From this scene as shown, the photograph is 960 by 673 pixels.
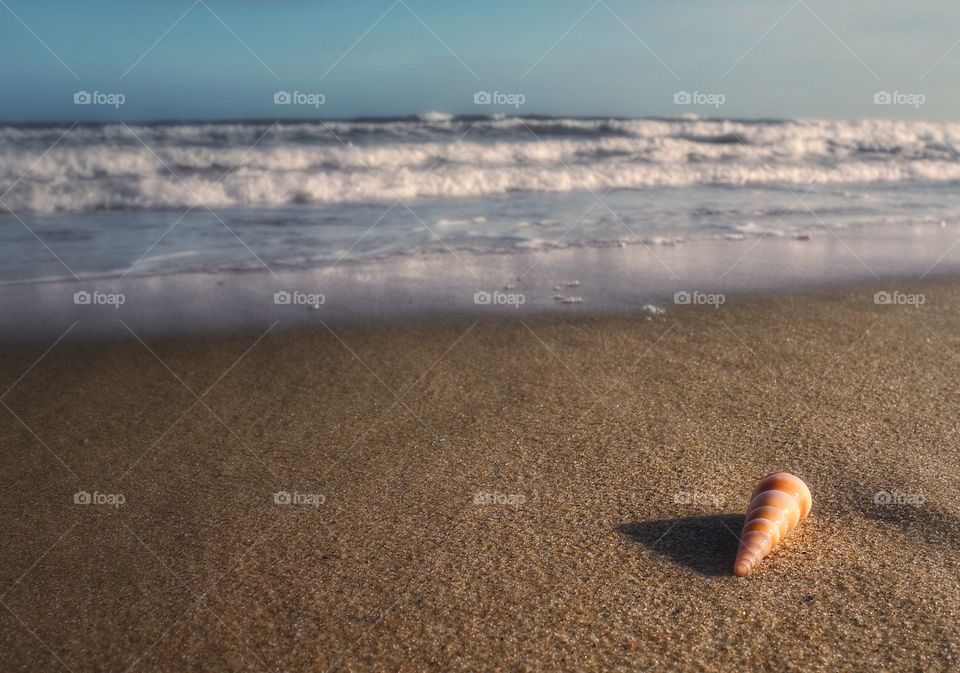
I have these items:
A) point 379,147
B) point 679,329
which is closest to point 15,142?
point 379,147

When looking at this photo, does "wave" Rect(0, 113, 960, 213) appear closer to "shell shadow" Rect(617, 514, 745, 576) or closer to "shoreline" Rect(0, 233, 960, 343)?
"shoreline" Rect(0, 233, 960, 343)

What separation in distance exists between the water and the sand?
2344mm

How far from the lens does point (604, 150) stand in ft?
42.8

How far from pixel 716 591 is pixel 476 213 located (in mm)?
6598

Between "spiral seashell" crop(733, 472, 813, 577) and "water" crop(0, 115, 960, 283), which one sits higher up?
"water" crop(0, 115, 960, 283)

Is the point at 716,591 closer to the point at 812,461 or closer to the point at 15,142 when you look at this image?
the point at 812,461

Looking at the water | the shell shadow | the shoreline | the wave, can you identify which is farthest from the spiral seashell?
the wave

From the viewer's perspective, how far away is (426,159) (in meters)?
11.6

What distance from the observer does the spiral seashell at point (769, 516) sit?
287 cm

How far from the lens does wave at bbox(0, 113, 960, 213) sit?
31.7ft

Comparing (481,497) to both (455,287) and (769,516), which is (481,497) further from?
(455,287)

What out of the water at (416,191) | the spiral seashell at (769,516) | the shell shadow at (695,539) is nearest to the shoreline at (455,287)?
the water at (416,191)

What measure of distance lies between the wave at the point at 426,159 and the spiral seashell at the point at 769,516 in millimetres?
7192

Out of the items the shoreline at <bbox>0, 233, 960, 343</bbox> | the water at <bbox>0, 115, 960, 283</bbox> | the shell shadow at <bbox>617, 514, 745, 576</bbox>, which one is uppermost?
the water at <bbox>0, 115, 960, 283</bbox>
